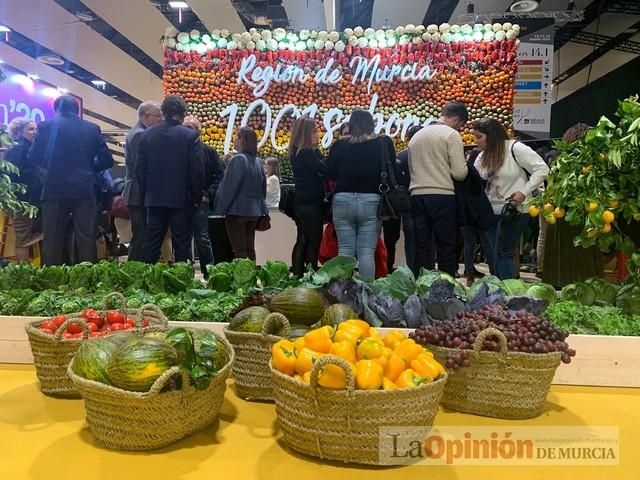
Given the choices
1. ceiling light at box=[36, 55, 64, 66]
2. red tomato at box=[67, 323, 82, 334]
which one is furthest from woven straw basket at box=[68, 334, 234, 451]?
ceiling light at box=[36, 55, 64, 66]

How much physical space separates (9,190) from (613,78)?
9.64 m

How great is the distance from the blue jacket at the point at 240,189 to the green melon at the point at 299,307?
262 centimetres

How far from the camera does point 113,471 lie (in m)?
1.33

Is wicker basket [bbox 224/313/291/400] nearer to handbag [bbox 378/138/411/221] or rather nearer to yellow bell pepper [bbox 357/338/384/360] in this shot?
yellow bell pepper [bbox 357/338/384/360]

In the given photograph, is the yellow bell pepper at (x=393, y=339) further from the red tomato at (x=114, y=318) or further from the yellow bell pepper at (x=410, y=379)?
the red tomato at (x=114, y=318)

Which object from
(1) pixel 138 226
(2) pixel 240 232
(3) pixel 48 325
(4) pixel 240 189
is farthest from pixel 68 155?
(3) pixel 48 325

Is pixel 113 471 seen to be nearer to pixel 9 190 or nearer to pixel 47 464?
pixel 47 464

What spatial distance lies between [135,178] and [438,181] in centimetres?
235

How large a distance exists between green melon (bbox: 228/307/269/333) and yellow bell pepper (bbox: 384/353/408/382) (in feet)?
1.81

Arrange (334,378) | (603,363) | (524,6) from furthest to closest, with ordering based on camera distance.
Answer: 1. (524,6)
2. (603,363)
3. (334,378)

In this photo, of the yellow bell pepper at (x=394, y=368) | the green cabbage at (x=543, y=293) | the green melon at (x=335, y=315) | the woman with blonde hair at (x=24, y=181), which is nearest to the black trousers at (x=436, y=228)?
the green cabbage at (x=543, y=293)

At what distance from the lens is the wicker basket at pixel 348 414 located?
1289 millimetres

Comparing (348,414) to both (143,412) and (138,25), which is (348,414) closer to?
(143,412)

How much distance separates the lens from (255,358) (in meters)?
1.79
